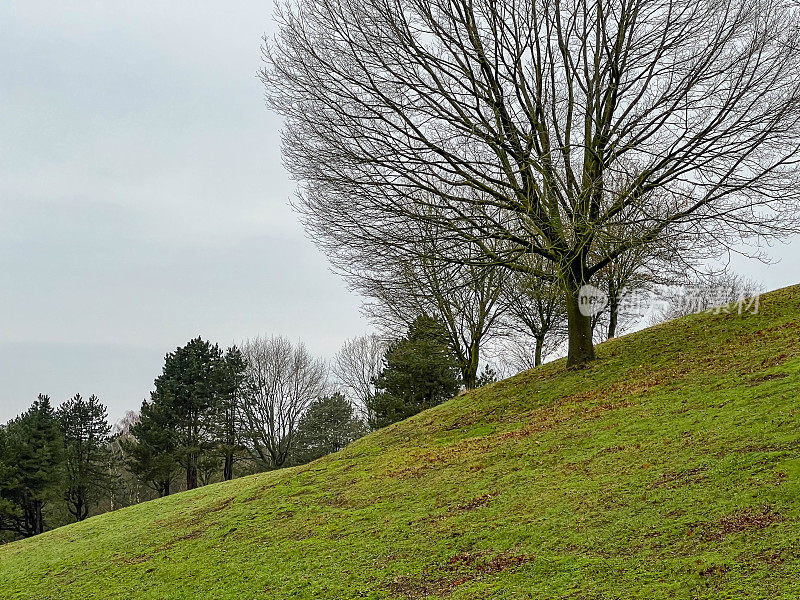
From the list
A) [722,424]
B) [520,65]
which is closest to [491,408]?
[722,424]

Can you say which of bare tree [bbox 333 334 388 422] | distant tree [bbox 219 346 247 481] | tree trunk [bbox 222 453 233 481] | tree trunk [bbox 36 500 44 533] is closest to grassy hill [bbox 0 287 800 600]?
tree trunk [bbox 36 500 44 533]

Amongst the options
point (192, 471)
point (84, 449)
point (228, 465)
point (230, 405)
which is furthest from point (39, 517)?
point (230, 405)

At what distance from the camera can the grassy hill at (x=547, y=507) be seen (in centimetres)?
547

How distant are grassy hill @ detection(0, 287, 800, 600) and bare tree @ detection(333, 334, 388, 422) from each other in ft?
114

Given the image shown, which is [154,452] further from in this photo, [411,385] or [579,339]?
[579,339]

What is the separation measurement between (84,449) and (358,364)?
2078 centimetres

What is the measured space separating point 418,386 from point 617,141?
24.0 metres

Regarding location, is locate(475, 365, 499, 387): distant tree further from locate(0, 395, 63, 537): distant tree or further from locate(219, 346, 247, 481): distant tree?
locate(0, 395, 63, 537): distant tree

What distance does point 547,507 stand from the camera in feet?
24.1

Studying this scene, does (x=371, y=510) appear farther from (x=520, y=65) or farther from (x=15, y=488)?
(x=15, y=488)

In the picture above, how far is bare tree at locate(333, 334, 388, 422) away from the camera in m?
50.6

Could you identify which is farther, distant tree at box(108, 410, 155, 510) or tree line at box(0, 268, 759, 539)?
distant tree at box(108, 410, 155, 510)

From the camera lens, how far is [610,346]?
1653cm

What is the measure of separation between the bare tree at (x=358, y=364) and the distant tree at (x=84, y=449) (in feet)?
59.1
